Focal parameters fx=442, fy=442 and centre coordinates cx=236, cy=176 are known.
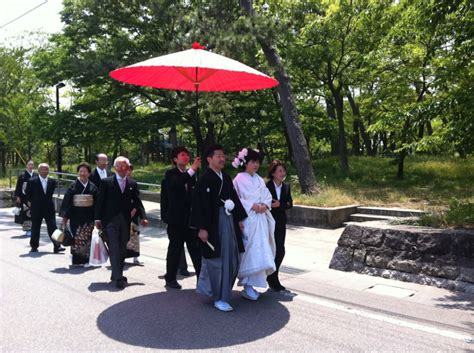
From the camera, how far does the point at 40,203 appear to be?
891 cm

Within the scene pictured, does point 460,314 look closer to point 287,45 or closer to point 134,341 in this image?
point 134,341

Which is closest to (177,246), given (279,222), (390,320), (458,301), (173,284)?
(173,284)

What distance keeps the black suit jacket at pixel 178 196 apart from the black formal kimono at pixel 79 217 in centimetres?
206

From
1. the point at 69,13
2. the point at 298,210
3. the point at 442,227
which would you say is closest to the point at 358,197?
the point at 298,210

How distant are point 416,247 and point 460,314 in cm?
139

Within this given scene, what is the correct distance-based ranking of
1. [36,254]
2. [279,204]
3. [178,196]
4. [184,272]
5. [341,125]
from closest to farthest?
[279,204], [178,196], [184,272], [36,254], [341,125]

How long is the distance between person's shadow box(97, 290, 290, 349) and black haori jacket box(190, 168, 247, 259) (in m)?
0.67

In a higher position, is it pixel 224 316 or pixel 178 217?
pixel 178 217

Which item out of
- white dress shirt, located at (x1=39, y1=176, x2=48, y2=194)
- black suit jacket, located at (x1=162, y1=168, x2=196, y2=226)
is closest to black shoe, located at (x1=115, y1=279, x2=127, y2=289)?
black suit jacket, located at (x1=162, y1=168, x2=196, y2=226)

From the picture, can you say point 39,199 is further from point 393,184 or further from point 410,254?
point 393,184

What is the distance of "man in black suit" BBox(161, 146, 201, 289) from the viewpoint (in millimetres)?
6043

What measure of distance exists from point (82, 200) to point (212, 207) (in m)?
3.23

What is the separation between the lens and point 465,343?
4.07 meters

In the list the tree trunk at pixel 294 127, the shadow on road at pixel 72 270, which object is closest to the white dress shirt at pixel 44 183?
the shadow on road at pixel 72 270
